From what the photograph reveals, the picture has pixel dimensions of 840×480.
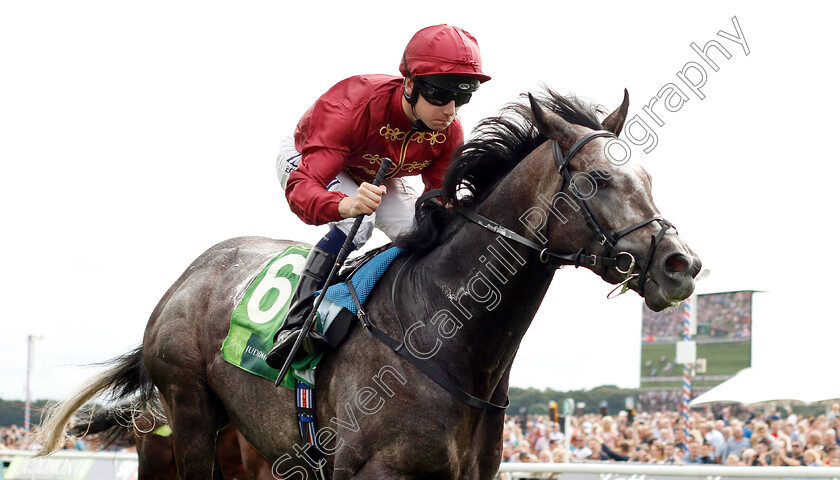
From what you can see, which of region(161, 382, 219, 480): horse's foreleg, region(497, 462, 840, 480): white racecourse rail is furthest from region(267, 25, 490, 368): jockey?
region(497, 462, 840, 480): white racecourse rail

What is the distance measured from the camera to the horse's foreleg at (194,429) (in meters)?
4.48

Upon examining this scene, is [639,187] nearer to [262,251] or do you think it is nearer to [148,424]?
[262,251]

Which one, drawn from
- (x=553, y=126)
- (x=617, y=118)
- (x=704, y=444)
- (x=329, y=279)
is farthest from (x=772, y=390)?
(x=329, y=279)

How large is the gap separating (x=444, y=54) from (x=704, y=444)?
24.5 feet

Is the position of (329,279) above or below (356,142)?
below

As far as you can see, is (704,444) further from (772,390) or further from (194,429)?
(194,429)

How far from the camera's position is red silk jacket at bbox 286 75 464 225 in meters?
3.63

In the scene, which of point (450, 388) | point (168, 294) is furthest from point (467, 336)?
point (168, 294)

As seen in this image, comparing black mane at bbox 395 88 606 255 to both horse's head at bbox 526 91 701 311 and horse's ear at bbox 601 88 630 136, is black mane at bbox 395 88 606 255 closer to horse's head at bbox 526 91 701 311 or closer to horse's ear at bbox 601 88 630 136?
horse's ear at bbox 601 88 630 136

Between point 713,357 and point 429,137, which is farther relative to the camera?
point 713,357

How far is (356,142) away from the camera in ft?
12.8

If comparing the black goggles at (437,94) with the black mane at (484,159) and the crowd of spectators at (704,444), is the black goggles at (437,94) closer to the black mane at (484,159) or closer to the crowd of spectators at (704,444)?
the black mane at (484,159)

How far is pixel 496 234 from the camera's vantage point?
3.49m

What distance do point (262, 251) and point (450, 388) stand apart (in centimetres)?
185
